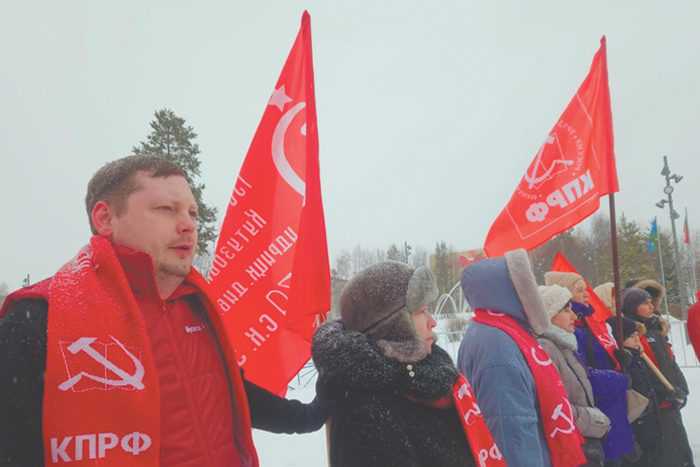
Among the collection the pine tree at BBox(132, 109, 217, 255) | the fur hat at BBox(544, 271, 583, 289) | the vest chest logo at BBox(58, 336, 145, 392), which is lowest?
the vest chest logo at BBox(58, 336, 145, 392)

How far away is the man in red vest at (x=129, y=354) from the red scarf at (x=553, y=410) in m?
1.37

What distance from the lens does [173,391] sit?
4.79 feet

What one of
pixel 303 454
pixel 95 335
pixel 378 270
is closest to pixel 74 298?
pixel 95 335

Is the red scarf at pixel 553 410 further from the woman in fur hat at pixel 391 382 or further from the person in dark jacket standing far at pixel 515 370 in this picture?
the woman in fur hat at pixel 391 382

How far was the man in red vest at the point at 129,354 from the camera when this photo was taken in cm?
116

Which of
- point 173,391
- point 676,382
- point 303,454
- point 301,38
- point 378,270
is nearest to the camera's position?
point 173,391

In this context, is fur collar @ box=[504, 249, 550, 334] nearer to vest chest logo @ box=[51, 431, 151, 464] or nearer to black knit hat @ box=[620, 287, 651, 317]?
vest chest logo @ box=[51, 431, 151, 464]

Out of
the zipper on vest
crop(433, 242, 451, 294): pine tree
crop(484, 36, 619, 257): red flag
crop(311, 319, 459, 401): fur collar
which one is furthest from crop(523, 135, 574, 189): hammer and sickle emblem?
crop(433, 242, 451, 294): pine tree

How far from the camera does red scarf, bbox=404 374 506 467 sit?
5.73 ft

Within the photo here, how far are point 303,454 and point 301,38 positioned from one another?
5.11m

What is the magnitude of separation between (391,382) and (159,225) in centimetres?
104

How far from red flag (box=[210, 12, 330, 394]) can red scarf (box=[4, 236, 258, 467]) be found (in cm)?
151

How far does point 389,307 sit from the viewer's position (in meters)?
1.76

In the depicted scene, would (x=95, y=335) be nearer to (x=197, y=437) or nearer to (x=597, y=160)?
(x=197, y=437)
